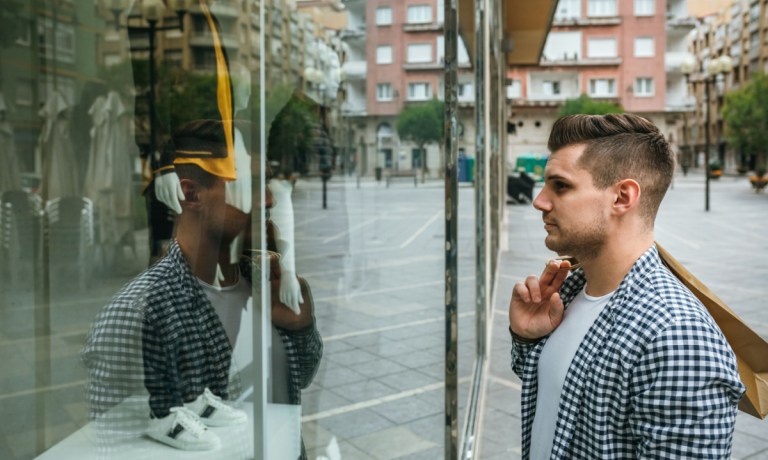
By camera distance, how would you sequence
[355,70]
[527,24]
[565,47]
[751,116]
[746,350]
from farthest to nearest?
[565,47], [751,116], [527,24], [355,70], [746,350]

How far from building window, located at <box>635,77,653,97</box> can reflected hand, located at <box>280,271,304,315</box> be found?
53811 mm

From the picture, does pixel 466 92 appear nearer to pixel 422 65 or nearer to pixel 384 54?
pixel 422 65

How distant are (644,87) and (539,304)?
2124 inches

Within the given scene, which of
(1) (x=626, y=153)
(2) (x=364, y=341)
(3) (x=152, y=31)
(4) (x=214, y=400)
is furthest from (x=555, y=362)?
(2) (x=364, y=341)

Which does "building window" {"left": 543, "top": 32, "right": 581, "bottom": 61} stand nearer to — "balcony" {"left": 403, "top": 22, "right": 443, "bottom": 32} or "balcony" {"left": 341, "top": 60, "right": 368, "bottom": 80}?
"balcony" {"left": 403, "top": 22, "right": 443, "bottom": 32}

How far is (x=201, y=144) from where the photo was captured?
45.7 inches

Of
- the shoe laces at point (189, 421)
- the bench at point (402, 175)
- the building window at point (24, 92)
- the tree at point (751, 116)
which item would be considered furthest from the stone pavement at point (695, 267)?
the tree at point (751, 116)

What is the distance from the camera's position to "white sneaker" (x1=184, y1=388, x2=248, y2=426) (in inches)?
44.2

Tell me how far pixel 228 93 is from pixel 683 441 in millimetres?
901

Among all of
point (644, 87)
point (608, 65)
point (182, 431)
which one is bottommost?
→ point (182, 431)

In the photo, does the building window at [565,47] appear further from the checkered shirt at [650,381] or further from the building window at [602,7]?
the checkered shirt at [650,381]

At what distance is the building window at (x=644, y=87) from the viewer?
2023 inches

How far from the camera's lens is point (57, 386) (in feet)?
3.41

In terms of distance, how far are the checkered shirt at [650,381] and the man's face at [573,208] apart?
0.10 m
